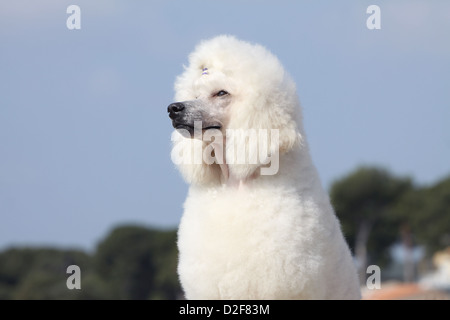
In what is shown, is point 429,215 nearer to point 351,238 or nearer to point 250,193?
point 351,238

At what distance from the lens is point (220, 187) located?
18.9 ft

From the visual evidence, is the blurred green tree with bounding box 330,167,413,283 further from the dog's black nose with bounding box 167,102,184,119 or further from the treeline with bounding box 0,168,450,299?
the dog's black nose with bounding box 167,102,184,119

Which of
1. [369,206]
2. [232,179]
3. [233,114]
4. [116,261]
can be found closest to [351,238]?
[369,206]

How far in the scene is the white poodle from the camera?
534cm

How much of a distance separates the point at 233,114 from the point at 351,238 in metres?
42.4

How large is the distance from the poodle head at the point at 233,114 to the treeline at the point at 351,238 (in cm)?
3280

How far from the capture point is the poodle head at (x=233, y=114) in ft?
18.0

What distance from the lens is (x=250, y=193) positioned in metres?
5.53

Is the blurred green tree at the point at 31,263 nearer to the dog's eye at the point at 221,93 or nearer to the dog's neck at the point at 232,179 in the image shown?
the dog's neck at the point at 232,179

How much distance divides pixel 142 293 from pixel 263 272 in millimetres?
33657

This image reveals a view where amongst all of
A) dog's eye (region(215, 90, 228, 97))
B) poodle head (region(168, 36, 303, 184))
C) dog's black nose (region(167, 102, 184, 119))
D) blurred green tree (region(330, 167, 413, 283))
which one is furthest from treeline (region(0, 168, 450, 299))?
dog's black nose (region(167, 102, 184, 119))

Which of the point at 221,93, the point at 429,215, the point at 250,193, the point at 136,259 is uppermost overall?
the point at 221,93
